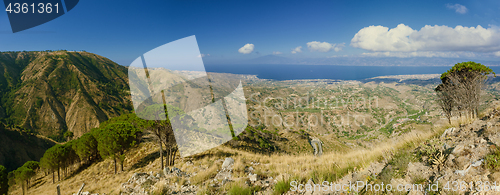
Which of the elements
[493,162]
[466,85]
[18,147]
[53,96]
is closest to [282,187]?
[493,162]

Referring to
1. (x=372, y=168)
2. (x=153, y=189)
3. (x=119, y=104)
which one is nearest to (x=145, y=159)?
(x=153, y=189)

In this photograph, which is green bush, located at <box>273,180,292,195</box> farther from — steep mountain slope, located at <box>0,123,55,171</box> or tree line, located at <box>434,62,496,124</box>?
Result: steep mountain slope, located at <box>0,123,55,171</box>

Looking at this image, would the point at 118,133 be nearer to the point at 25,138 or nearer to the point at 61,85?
the point at 25,138

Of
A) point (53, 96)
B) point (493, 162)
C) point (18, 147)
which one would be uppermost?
point (493, 162)

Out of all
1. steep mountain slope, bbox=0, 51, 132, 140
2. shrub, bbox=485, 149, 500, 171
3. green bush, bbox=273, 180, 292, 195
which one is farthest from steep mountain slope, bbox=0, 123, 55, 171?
shrub, bbox=485, 149, 500, 171

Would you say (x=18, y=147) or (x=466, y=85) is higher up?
(x=466, y=85)

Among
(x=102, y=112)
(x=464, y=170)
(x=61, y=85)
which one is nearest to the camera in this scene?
Result: (x=464, y=170)

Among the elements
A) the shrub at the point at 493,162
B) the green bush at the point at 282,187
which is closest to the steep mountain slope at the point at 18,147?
the green bush at the point at 282,187

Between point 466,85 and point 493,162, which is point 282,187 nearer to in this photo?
point 493,162
